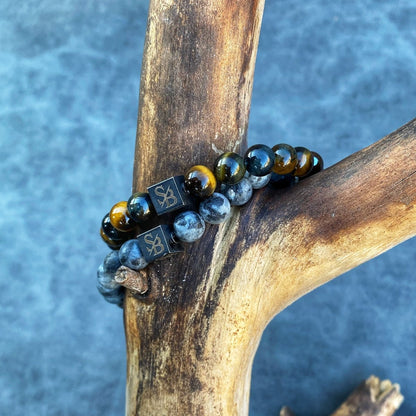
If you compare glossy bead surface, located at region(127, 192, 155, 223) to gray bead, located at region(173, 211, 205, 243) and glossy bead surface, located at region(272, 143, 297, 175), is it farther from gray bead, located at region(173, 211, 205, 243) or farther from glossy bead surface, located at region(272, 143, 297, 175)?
glossy bead surface, located at region(272, 143, 297, 175)

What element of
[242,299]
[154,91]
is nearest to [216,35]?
[154,91]

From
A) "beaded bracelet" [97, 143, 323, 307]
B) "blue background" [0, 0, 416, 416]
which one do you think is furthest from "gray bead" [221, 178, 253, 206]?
"blue background" [0, 0, 416, 416]

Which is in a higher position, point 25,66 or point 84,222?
point 25,66

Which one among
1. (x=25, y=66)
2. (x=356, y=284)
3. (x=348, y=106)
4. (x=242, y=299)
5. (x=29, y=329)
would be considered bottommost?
(x=242, y=299)

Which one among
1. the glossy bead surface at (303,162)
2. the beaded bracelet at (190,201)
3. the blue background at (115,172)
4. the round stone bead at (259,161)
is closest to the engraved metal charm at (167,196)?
the beaded bracelet at (190,201)

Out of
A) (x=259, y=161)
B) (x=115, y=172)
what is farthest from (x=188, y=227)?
(x=115, y=172)

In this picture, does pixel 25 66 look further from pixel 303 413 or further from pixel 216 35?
pixel 303 413
